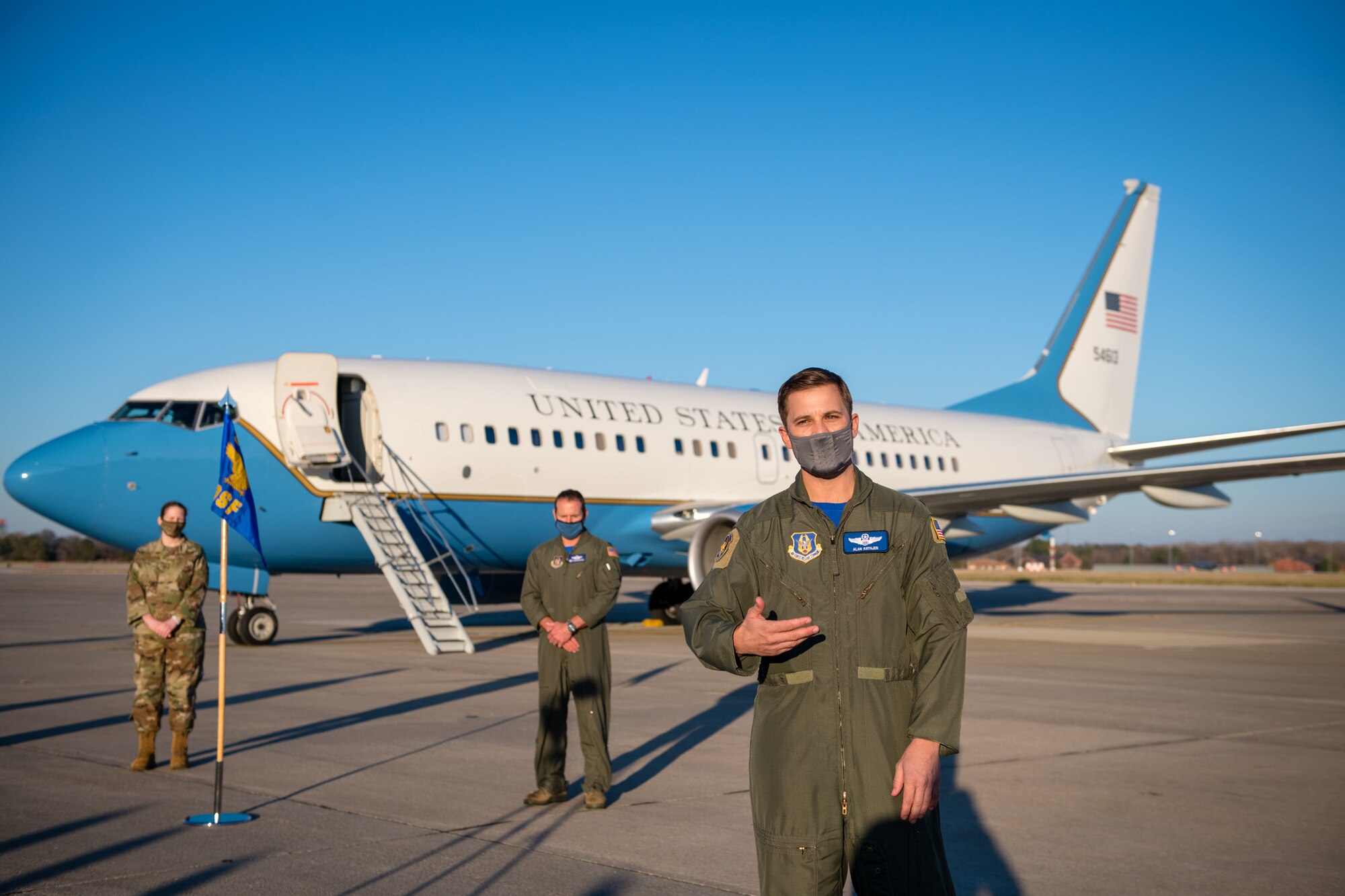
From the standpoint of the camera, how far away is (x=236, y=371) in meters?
16.1

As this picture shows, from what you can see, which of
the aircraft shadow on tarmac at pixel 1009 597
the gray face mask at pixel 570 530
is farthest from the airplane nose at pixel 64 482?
the aircraft shadow on tarmac at pixel 1009 597

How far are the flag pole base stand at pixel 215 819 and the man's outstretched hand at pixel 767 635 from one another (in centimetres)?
407

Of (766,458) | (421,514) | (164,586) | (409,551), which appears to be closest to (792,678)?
(164,586)

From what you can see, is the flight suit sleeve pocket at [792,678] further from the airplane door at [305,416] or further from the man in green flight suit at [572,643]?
the airplane door at [305,416]

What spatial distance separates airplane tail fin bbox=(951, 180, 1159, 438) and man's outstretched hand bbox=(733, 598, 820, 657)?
26545 mm

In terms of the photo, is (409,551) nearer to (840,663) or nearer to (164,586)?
(164,586)

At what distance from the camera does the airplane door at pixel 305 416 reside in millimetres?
15312

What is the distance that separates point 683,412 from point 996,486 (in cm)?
539

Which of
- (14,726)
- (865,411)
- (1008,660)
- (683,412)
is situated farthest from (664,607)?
(14,726)

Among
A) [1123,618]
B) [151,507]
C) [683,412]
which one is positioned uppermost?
[683,412]

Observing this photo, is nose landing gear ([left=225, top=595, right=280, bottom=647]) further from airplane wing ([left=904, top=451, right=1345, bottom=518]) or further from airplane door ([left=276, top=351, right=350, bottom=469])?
airplane wing ([left=904, top=451, right=1345, bottom=518])

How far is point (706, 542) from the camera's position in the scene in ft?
54.1

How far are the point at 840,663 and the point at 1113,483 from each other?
16.0 m

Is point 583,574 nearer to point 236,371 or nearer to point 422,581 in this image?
point 422,581
